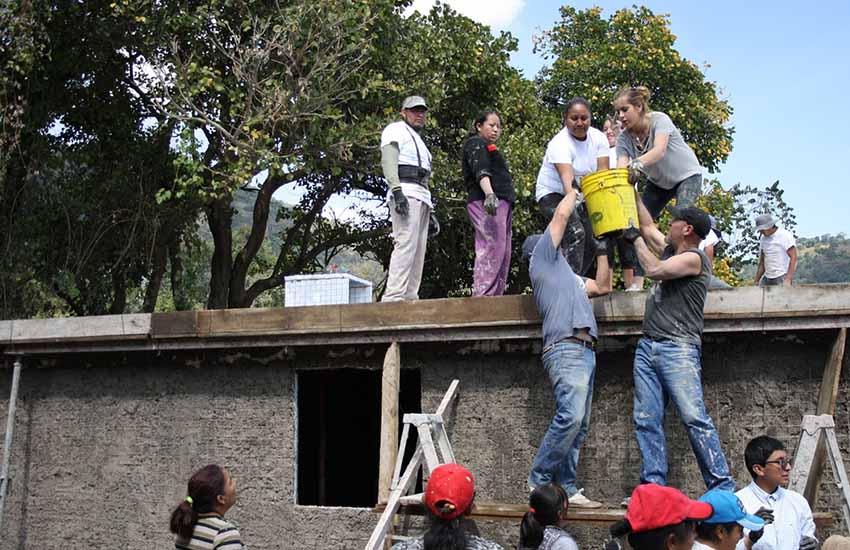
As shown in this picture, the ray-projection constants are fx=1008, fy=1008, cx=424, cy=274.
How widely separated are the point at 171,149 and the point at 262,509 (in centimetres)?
1131

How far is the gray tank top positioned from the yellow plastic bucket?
1.78 feet

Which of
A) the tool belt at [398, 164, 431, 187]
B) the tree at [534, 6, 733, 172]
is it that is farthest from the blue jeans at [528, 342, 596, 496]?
the tree at [534, 6, 733, 172]

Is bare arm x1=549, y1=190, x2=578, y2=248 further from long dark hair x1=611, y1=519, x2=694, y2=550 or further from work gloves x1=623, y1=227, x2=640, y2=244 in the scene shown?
long dark hair x1=611, y1=519, x2=694, y2=550

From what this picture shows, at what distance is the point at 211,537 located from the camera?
14.5 ft

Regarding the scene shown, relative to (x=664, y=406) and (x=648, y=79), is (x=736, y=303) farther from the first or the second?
(x=648, y=79)

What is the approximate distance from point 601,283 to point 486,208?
4.51 feet

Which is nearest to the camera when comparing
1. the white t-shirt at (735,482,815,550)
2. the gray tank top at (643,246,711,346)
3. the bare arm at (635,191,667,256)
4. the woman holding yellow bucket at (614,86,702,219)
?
the white t-shirt at (735,482,815,550)

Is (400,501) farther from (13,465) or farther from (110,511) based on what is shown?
(13,465)

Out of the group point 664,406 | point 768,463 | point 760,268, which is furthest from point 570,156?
point 760,268

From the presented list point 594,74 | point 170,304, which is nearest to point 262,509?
point 594,74

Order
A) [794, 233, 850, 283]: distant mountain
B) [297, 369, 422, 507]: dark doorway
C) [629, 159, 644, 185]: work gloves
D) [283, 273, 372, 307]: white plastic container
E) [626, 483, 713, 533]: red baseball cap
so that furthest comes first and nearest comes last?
[794, 233, 850, 283]: distant mountain < [297, 369, 422, 507]: dark doorway < [283, 273, 372, 307]: white plastic container < [629, 159, 644, 185]: work gloves < [626, 483, 713, 533]: red baseball cap

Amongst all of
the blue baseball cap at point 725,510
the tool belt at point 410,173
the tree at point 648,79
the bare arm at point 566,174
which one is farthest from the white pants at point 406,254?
the tree at point 648,79

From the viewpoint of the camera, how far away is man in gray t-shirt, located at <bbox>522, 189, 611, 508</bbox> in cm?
591

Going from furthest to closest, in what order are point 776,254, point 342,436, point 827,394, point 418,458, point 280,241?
point 280,241 → point 342,436 → point 776,254 → point 418,458 → point 827,394
